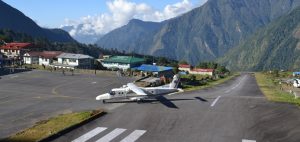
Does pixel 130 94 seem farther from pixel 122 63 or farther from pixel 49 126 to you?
pixel 122 63

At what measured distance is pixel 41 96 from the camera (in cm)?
6500

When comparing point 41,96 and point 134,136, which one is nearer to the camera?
point 134,136

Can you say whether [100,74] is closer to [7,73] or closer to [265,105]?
[7,73]

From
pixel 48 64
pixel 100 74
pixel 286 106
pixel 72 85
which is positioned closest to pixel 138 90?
pixel 286 106

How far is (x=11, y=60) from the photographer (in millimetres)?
125375

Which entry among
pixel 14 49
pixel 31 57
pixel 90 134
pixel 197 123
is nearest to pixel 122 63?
pixel 31 57

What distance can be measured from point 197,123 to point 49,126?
17.0 metres

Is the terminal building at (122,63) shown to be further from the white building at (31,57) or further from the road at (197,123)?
the road at (197,123)

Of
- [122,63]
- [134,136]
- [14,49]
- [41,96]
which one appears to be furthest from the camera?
[122,63]

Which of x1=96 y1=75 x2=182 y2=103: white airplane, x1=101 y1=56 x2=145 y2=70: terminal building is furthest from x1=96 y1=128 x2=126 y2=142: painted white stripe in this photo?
x1=101 y1=56 x2=145 y2=70: terminal building

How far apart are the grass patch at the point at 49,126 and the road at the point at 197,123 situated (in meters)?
1.94

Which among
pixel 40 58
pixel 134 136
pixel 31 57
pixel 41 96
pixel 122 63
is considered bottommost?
pixel 134 136

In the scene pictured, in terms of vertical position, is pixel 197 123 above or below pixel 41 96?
below

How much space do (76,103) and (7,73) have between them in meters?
49.0
